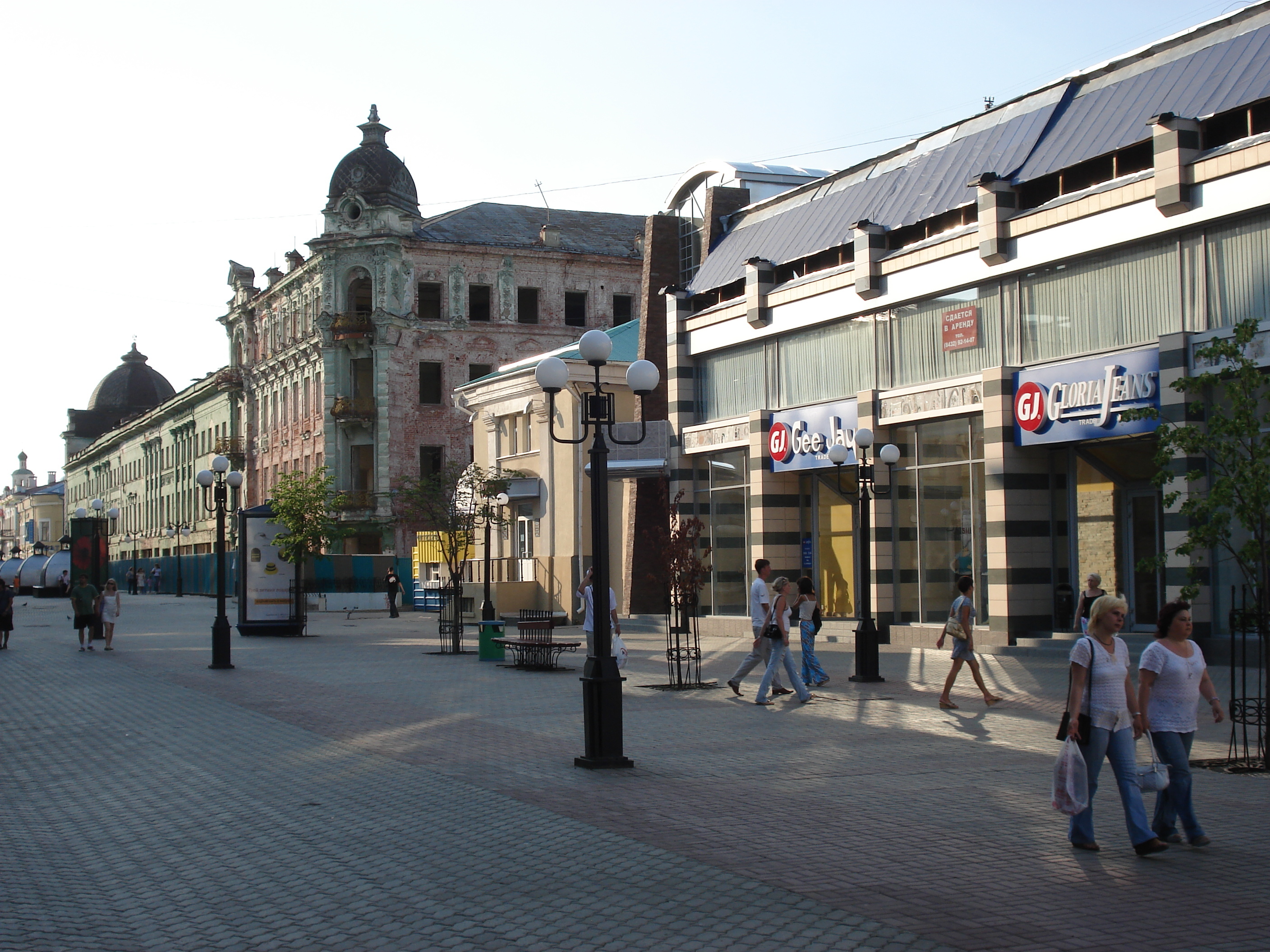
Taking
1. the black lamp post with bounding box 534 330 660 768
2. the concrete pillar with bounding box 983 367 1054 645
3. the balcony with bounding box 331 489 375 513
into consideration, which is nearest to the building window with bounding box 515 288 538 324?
the balcony with bounding box 331 489 375 513

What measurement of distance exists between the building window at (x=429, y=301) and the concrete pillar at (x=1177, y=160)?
144 ft

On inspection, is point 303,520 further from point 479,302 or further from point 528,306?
point 528,306

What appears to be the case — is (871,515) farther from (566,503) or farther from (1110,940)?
(1110,940)

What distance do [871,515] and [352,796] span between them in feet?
63.1

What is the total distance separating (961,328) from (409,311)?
38999 millimetres

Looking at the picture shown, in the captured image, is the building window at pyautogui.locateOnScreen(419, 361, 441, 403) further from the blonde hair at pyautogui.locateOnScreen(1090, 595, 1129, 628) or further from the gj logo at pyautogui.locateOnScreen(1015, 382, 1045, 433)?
the blonde hair at pyautogui.locateOnScreen(1090, 595, 1129, 628)

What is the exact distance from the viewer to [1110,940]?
20.0 feet

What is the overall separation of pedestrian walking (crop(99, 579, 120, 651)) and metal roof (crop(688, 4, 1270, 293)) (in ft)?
53.5

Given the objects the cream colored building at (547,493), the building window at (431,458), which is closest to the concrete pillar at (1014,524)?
the cream colored building at (547,493)

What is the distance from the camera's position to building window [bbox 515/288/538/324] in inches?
2461

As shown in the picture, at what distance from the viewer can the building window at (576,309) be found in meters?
63.5

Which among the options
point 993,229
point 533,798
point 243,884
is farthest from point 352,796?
point 993,229

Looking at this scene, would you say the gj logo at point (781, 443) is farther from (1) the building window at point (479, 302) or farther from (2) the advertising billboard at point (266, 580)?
(1) the building window at point (479, 302)

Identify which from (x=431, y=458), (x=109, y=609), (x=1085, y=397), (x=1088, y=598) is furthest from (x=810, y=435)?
(x=431, y=458)
